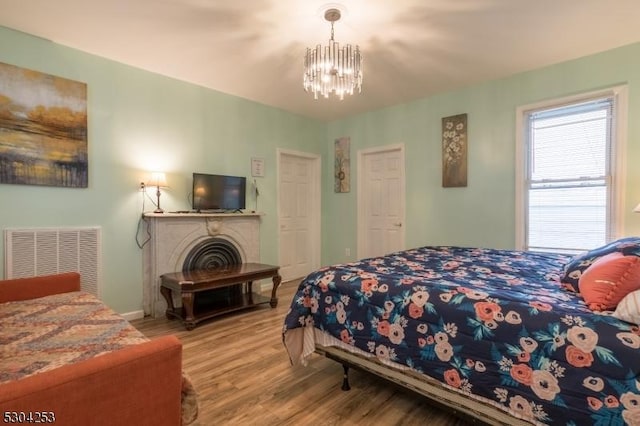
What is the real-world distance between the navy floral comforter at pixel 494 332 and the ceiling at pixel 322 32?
6.34ft

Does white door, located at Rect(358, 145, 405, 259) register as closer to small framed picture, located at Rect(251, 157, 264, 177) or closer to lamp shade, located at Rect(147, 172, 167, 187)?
small framed picture, located at Rect(251, 157, 264, 177)

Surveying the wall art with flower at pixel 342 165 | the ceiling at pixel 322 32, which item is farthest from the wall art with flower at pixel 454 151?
the wall art with flower at pixel 342 165

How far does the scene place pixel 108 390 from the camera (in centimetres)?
103

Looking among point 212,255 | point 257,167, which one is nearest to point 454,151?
point 257,167

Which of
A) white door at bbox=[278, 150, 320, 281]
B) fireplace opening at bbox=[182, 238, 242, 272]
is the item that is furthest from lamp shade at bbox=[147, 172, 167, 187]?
white door at bbox=[278, 150, 320, 281]

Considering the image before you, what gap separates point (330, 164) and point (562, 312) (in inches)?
172

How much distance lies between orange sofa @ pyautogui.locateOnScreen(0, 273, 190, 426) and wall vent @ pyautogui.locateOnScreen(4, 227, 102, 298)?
182 cm

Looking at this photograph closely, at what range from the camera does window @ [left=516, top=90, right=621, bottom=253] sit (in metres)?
3.06

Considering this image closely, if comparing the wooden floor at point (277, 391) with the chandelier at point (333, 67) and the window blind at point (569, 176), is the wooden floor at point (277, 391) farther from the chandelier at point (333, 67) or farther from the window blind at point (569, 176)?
the window blind at point (569, 176)

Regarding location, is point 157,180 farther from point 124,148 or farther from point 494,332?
point 494,332

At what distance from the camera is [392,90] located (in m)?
4.02

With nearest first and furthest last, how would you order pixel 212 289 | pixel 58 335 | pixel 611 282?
pixel 611 282 < pixel 58 335 < pixel 212 289

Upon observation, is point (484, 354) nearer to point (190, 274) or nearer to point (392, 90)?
point (190, 274)

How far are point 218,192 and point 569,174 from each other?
390 centimetres
